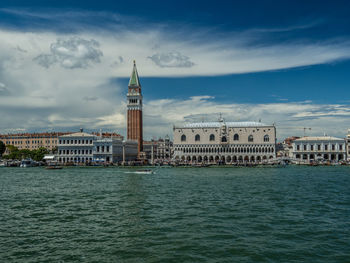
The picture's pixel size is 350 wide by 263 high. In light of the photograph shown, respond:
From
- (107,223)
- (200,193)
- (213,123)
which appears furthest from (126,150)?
(107,223)

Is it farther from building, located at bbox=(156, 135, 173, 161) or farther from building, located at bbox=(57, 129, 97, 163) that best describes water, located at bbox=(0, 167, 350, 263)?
building, located at bbox=(156, 135, 173, 161)

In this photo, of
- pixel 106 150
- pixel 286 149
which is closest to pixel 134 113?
pixel 106 150

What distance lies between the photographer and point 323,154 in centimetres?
7931

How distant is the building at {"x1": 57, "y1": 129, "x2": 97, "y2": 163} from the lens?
8038cm

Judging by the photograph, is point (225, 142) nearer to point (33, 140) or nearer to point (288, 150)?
point (288, 150)

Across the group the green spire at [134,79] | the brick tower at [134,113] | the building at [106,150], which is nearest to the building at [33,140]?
the building at [106,150]

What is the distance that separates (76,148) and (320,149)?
5156 centimetres

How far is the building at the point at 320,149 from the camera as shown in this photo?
78.8 m

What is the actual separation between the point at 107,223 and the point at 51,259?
15.1 ft

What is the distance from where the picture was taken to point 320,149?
7931cm

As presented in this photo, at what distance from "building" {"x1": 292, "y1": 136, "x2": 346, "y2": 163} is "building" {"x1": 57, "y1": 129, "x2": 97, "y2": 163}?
43.1 metres

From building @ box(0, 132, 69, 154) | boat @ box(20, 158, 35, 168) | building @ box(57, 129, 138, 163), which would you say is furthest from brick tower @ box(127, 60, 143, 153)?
boat @ box(20, 158, 35, 168)

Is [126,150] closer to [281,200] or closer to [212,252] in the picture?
[281,200]

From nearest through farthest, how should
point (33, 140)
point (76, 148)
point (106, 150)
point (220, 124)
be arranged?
1. point (106, 150)
2. point (76, 148)
3. point (220, 124)
4. point (33, 140)
